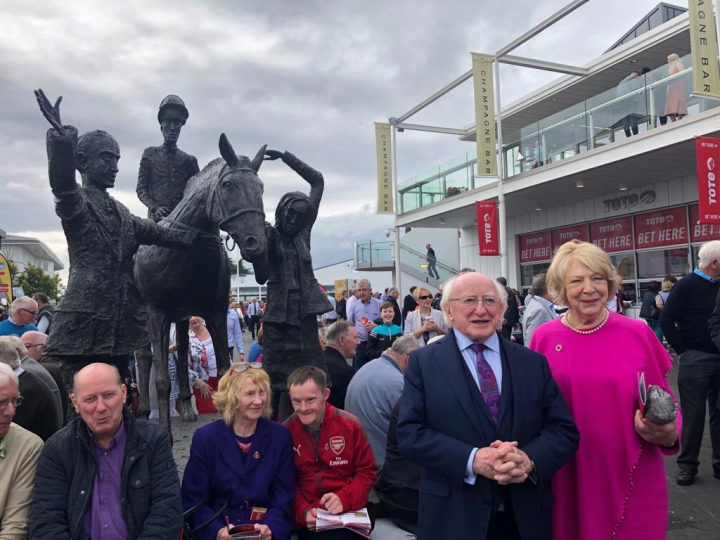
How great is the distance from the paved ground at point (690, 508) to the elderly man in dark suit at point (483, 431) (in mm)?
1283

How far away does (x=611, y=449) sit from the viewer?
2.34 m

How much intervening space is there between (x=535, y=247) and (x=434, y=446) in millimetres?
17272

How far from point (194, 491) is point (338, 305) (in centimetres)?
1455

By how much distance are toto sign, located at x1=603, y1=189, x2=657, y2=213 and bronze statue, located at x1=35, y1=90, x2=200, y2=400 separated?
13.9m

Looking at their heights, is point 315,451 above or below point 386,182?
below

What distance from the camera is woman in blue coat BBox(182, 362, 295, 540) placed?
3.05 meters

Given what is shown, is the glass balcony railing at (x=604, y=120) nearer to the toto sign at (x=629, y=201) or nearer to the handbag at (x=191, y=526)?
the toto sign at (x=629, y=201)

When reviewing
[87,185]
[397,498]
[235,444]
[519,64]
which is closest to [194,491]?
[235,444]

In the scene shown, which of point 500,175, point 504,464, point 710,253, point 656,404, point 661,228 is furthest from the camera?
point 500,175

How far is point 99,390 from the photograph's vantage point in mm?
2633

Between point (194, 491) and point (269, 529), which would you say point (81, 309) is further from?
point (269, 529)

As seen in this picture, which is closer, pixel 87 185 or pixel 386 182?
pixel 87 185

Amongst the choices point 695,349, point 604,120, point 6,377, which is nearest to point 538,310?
point 695,349

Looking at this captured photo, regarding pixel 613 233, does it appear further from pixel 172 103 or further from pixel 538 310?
pixel 172 103
